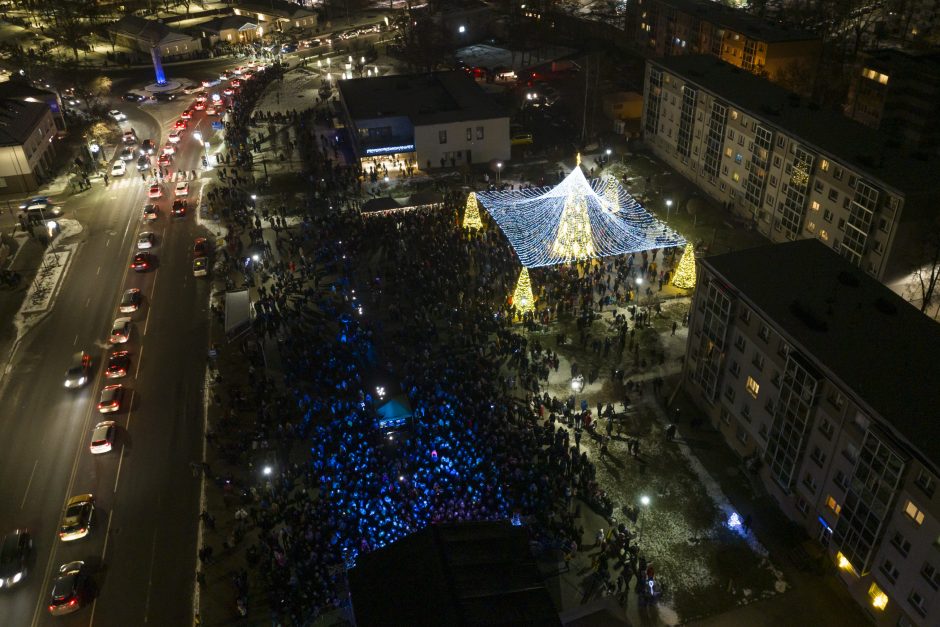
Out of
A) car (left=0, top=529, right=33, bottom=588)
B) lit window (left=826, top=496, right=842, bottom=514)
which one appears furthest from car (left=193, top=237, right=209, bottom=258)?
lit window (left=826, top=496, right=842, bottom=514)

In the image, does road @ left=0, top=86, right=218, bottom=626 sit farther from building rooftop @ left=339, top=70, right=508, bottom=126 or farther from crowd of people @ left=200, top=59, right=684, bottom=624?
building rooftop @ left=339, top=70, right=508, bottom=126

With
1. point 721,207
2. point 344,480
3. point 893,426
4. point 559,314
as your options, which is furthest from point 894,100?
point 344,480

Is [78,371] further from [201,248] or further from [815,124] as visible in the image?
[815,124]

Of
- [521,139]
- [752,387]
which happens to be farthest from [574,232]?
[521,139]

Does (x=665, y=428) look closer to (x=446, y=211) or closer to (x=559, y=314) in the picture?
(x=559, y=314)

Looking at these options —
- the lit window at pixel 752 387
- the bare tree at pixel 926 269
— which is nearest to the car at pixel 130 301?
the lit window at pixel 752 387
